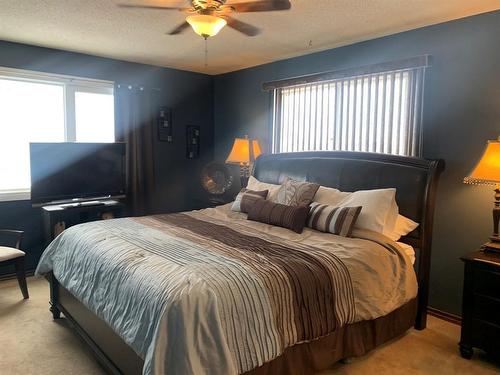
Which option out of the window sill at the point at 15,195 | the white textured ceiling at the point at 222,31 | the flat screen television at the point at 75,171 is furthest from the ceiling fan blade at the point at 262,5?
the window sill at the point at 15,195

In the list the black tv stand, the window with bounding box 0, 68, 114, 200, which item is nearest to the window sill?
the window with bounding box 0, 68, 114, 200

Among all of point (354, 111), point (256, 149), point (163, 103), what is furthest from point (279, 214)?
point (163, 103)

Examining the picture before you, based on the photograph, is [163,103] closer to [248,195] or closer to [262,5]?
[248,195]

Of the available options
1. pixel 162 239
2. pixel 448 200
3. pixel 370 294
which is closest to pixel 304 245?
pixel 370 294

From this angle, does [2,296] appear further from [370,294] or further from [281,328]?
[370,294]

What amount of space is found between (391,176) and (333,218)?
28.1 inches

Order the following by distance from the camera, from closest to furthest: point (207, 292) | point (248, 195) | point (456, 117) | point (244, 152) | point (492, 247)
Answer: point (207, 292), point (492, 247), point (456, 117), point (248, 195), point (244, 152)

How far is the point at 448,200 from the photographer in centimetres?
325

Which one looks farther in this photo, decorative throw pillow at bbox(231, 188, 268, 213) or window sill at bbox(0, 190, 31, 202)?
window sill at bbox(0, 190, 31, 202)

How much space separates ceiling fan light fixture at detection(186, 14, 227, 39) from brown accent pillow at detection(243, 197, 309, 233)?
1.50 metres

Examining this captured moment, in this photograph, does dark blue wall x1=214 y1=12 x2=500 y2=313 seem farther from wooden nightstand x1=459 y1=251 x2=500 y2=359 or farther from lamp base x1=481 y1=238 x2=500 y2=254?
wooden nightstand x1=459 y1=251 x2=500 y2=359

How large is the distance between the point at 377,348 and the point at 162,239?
5.74 ft

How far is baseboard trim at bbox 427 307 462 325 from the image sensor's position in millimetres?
3234

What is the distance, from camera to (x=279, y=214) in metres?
3.25
